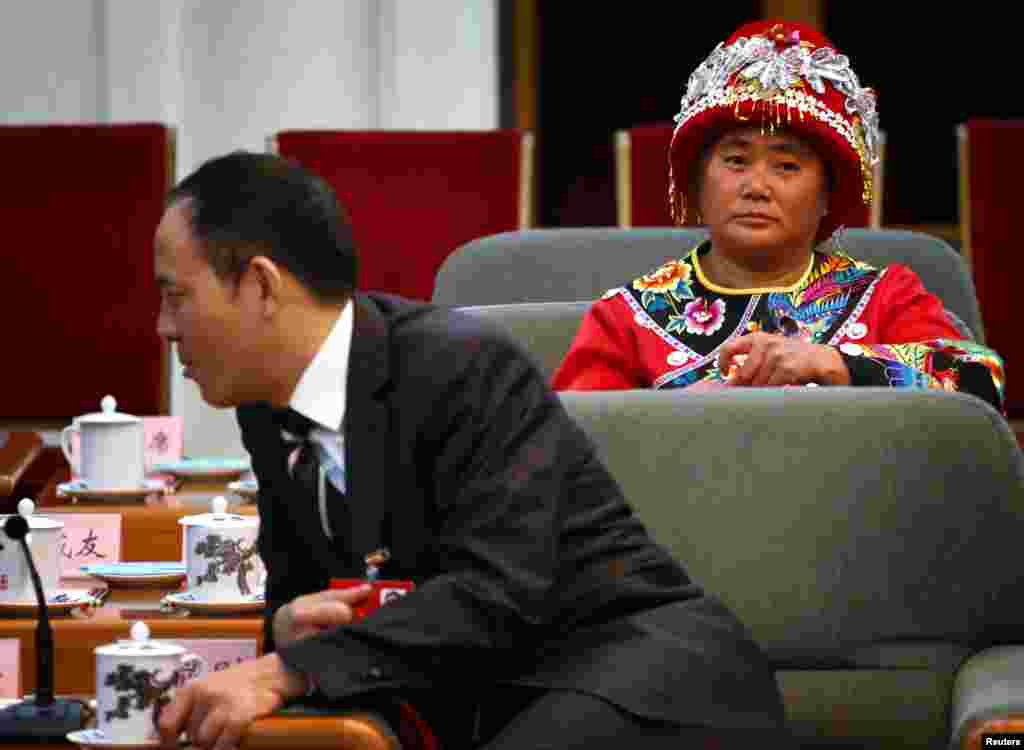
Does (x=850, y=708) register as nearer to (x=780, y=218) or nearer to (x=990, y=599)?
(x=990, y=599)

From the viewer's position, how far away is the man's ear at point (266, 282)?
1705 millimetres

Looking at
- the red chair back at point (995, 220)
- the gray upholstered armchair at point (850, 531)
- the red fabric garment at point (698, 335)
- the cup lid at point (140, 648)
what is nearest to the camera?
the cup lid at point (140, 648)

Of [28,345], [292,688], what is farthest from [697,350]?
[28,345]

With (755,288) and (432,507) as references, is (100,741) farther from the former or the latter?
(755,288)

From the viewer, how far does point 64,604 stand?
85.7 inches

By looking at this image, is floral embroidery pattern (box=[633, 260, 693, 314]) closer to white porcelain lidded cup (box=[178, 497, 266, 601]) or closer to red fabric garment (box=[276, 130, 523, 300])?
white porcelain lidded cup (box=[178, 497, 266, 601])

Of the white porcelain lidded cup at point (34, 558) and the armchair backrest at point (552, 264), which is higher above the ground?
the armchair backrest at point (552, 264)

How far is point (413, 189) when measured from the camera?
3920 mm

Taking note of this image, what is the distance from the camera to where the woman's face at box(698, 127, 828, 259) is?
265 centimetres

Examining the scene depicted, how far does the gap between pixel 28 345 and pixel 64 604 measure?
1.79 metres

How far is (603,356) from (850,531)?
661 mm

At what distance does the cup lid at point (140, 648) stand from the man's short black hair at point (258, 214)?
1.01 ft

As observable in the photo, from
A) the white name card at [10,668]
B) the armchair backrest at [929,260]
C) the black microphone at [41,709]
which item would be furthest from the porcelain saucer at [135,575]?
the armchair backrest at [929,260]

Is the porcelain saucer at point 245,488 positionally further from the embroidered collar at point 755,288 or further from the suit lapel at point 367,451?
the suit lapel at point 367,451
